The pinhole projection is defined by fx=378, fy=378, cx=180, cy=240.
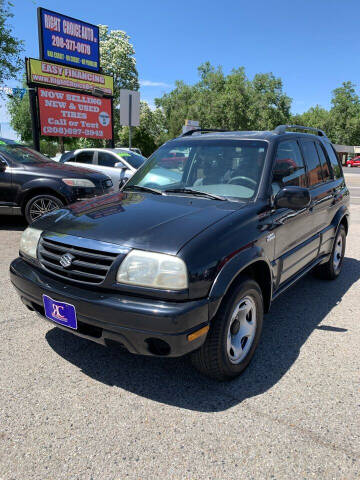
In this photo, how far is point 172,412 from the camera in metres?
2.39

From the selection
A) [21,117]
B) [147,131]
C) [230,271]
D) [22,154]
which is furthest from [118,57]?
[230,271]

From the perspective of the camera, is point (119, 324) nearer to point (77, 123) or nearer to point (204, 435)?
point (204, 435)

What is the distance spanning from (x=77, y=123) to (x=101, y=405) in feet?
44.2

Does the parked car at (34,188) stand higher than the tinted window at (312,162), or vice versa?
the tinted window at (312,162)

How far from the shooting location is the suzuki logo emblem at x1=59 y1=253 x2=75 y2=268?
2473 millimetres

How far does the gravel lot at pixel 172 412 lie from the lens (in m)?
1.98

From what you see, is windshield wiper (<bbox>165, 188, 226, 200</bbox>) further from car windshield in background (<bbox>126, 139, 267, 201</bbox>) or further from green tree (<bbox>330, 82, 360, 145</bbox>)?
green tree (<bbox>330, 82, 360, 145</bbox>)

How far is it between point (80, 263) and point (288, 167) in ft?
6.96

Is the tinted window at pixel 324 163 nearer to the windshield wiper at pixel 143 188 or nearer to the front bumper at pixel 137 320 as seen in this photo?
the windshield wiper at pixel 143 188

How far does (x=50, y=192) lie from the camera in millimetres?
7016

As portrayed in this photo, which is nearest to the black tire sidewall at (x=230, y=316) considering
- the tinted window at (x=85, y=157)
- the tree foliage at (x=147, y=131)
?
the tinted window at (x=85, y=157)

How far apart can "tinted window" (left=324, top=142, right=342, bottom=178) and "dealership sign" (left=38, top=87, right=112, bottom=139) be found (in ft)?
35.5

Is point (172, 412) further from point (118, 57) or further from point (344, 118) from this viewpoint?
point (344, 118)

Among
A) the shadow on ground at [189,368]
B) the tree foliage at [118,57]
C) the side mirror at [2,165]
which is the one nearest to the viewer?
the shadow on ground at [189,368]
